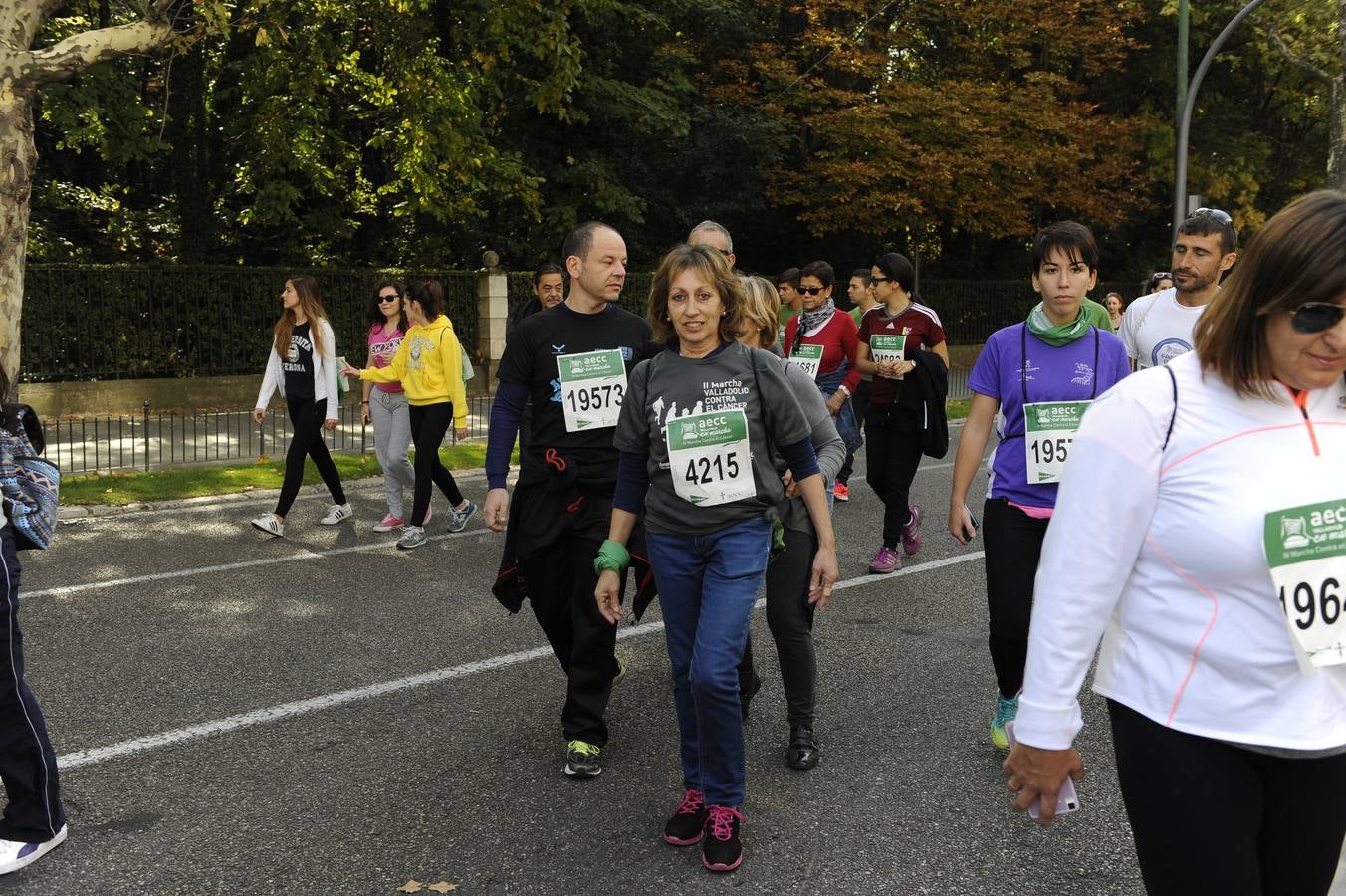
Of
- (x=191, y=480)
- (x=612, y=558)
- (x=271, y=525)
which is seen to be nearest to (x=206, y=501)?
(x=191, y=480)

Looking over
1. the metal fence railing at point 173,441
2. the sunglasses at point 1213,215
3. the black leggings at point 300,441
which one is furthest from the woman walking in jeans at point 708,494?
the metal fence railing at point 173,441

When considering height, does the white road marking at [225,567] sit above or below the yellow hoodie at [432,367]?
below

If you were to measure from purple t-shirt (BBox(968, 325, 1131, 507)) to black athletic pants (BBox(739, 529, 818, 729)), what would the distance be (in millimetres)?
730

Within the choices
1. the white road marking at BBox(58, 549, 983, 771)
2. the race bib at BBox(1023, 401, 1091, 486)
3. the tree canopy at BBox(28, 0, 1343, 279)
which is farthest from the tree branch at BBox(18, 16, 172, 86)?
the race bib at BBox(1023, 401, 1091, 486)

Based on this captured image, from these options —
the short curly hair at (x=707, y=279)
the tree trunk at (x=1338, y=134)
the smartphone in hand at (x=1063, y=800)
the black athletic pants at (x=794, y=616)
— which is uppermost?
the tree trunk at (x=1338, y=134)

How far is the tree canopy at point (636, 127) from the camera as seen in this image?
1853 cm

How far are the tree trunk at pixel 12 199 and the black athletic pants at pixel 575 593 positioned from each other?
6.75 metres

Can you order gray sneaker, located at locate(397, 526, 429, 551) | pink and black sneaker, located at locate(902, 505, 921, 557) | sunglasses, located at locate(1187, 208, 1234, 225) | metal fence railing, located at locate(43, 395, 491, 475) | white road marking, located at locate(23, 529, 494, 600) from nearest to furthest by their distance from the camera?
sunglasses, located at locate(1187, 208, 1234, 225)
white road marking, located at locate(23, 529, 494, 600)
pink and black sneaker, located at locate(902, 505, 921, 557)
gray sneaker, located at locate(397, 526, 429, 551)
metal fence railing, located at locate(43, 395, 491, 475)

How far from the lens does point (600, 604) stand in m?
4.10

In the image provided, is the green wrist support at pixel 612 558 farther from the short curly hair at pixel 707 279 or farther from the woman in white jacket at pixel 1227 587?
the woman in white jacket at pixel 1227 587

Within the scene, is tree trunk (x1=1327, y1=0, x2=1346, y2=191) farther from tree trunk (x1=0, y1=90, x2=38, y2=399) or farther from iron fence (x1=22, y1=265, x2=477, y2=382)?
iron fence (x1=22, y1=265, x2=477, y2=382)

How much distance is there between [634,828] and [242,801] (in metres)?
1.33

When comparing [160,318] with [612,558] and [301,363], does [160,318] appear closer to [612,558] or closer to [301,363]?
[301,363]

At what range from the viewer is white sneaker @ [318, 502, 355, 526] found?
31.5 feet
